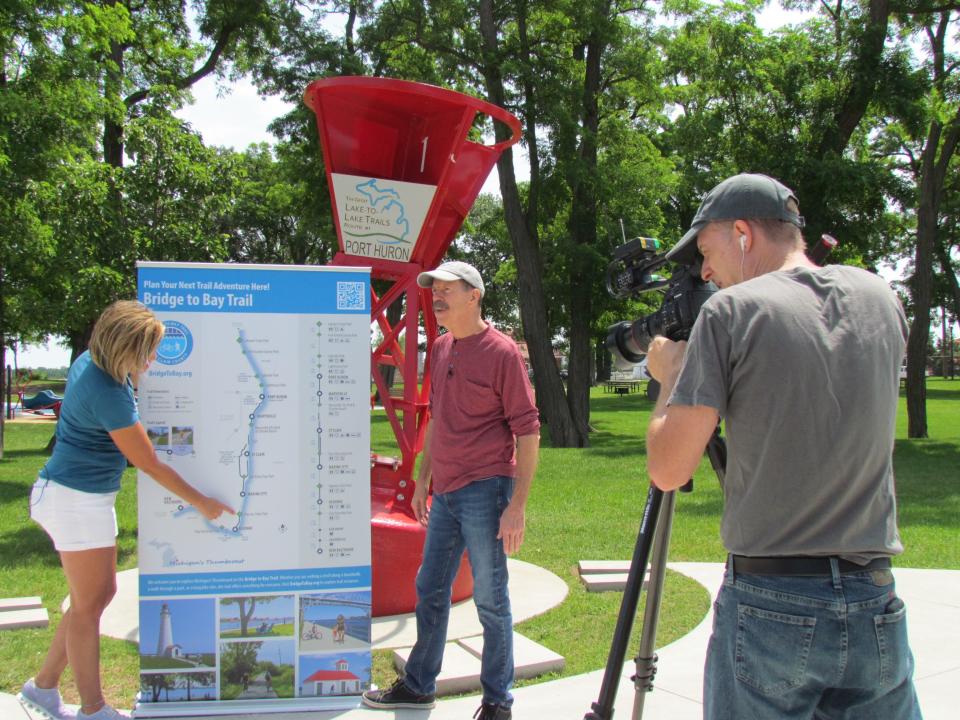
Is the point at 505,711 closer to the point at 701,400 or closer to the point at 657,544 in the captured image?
the point at 657,544

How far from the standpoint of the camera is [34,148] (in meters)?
11.2

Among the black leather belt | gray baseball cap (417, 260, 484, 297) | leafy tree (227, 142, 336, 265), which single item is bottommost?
the black leather belt

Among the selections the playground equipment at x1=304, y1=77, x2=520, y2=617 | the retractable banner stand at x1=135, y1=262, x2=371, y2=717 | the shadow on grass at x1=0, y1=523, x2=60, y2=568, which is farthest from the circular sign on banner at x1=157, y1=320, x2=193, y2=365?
the shadow on grass at x1=0, y1=523, x2=60, y2=568

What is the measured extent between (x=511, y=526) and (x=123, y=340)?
1.65 meters

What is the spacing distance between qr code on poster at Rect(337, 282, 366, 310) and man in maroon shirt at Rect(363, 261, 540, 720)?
10.9 inches

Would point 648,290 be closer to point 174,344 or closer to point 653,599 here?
point 653,599

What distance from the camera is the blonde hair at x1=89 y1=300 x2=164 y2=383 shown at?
125 inches

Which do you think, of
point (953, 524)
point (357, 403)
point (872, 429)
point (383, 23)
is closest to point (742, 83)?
point (383, 23)

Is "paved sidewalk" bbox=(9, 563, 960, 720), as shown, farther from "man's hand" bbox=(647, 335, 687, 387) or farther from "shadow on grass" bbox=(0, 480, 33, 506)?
"shadow on grass" bbox=(0, 480, 33, 506)

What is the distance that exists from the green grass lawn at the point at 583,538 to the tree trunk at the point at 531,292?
8.73 ft

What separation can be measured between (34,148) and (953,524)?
11763mm

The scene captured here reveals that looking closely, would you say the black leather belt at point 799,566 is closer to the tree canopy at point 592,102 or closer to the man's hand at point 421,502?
the man's hand at point 421,502

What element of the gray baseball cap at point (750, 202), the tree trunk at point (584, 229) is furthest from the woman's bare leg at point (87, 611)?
the tree trunk at point (584, 229)

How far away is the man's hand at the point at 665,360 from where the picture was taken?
2049 mm
